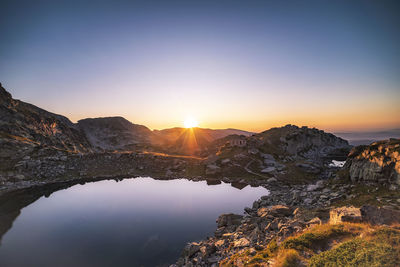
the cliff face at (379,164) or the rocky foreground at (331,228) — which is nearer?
the rocky foreground at (331,228)

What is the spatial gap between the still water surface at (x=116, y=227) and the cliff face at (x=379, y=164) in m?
22.6

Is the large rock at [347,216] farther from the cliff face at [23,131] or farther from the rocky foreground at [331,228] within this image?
the cliff face at [23,131]

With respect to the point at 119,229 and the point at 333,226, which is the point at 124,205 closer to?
the point at 119,229

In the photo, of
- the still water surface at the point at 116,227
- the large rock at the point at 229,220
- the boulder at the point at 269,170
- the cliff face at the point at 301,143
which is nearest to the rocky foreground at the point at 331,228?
the large rock at the point at 229,220

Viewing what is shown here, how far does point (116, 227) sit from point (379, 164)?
44.7 metres

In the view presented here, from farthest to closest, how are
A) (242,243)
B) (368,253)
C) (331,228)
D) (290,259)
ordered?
(242,243), (331,228), (290,259), (368,253)

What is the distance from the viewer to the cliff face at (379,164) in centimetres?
2769

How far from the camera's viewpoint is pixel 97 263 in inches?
819

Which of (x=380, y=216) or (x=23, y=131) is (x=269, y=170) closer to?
(x=380, y=216)

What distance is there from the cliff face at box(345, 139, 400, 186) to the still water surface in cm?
2255

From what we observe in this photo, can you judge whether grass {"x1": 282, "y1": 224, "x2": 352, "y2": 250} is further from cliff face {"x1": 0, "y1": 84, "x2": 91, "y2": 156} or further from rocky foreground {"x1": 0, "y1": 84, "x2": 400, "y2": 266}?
cliff face {"x1": 0, "y1": 84, "x2": 91, "y2": 156}

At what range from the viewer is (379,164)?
1165 inches

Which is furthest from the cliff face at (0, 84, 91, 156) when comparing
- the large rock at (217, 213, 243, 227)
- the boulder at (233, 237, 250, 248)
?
the boulder at (233, 237, 250, 248)

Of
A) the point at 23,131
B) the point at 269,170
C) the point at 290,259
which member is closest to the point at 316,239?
the point at 290,259
